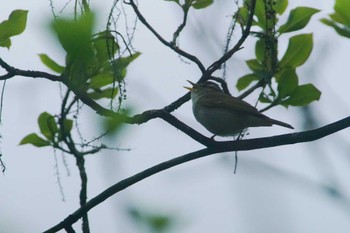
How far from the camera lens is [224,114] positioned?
592 cm

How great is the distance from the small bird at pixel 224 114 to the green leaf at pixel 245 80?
61 cm

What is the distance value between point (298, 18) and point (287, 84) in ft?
1.43

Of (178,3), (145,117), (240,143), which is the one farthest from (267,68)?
(145,117)

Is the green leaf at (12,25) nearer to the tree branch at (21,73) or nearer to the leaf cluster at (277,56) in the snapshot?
the tree branch at (21,73)

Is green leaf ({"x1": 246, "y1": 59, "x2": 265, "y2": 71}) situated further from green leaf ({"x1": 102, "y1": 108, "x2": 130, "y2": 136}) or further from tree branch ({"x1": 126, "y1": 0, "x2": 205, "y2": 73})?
green leaf ({"x1": 102, "y1": 108, "x2": 130, "y2": 136})

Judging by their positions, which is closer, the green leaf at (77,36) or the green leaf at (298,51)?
the green leaf at (77,36)

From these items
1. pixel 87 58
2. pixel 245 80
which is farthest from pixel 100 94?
pixel 87 58

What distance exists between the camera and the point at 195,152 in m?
3.65

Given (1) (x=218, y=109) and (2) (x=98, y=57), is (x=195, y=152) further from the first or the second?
(1) (x=218, y=109)

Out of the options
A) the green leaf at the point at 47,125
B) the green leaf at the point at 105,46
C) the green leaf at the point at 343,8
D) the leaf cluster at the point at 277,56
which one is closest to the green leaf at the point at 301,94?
the leaf cluster at the point at 277,56

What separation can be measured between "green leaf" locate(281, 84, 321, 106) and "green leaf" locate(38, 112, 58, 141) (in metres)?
1.35

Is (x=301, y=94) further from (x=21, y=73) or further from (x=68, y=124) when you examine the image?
(x=21, y=73)

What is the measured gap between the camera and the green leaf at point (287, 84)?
439 cm

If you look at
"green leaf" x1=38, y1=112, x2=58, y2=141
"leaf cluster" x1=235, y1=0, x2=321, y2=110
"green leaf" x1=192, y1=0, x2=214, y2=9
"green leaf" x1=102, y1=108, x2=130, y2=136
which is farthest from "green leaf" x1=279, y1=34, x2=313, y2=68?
"green leaf" x1=102, y1=108, x2=130, y2=136
